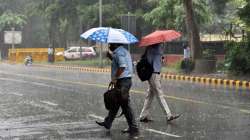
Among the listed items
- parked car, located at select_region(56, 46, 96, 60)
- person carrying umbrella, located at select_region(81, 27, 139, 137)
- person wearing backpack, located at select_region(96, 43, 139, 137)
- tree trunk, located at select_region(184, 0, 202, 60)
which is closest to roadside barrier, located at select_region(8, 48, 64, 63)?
parked car, located at select_region(56, 46, 96, 60)

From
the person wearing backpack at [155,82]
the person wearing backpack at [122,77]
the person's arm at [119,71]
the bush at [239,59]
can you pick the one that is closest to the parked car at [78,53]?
the bush at [239,59]

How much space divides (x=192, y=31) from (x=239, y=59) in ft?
16.4

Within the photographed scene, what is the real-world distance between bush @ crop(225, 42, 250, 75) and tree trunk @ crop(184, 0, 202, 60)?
11.9ft

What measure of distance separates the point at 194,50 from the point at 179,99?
570 inches

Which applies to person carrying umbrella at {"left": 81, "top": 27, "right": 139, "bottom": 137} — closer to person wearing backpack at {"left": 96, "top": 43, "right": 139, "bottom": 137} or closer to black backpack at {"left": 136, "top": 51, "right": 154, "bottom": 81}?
person wearing backpack at {"left": 96, "top": 43, "right": 139, "bottom": 137}

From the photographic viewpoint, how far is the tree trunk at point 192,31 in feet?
97.9

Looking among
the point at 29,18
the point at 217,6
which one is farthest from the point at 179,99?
the point at 29,18

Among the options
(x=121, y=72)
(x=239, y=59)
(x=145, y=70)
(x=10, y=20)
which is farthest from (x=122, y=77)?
(x=10, y=20)

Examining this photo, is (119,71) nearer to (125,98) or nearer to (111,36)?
(125,98)

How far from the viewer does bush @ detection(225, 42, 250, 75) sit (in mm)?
25641

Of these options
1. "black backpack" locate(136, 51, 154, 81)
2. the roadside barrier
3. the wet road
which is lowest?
the wet road

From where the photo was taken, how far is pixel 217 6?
44.9 metres

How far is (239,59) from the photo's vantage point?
2578 centimetres

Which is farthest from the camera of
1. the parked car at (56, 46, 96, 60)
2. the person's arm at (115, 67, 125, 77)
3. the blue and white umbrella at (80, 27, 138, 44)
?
the parked car at (56, 46, 96, 60)
